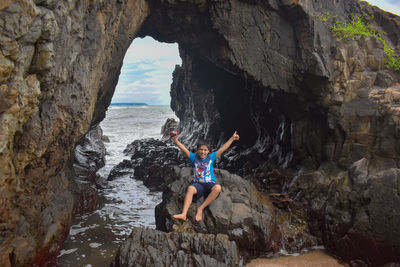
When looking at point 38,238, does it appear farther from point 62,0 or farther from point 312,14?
point 312,14

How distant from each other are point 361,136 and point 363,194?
3.54 m

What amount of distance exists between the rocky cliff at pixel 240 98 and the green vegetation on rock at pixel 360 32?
0.29 m

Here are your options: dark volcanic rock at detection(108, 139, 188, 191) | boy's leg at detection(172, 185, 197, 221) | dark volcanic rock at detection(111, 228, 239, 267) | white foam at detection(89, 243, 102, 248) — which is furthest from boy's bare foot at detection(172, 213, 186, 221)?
dark volcanic rock at detection(108, 139, 188, 191)

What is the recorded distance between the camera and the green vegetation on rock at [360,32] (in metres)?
10.9

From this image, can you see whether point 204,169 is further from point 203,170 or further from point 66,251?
point 66,251

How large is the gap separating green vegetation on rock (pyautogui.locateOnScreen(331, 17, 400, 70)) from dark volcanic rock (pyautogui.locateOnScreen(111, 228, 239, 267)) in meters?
8.35

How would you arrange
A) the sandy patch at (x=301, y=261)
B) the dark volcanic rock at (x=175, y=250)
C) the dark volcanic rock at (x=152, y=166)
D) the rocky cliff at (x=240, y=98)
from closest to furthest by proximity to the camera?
the rocky cliff at (x=240, y=98), the dark volcanic rock at (x=175, y=250), the sandy patch at (x=301, y=261), the dark volcanic rock at (x=152, y=166)

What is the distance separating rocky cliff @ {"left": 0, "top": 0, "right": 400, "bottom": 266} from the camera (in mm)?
5109

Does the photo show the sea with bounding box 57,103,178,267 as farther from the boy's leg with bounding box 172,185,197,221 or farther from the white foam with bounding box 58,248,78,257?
Result: the boy's leg with bounding box 172,185,197,221

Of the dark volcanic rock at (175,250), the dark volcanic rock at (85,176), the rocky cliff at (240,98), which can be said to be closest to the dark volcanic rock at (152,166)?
the dark volcanic rock at (85,176)

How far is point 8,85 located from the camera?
14.8 feet

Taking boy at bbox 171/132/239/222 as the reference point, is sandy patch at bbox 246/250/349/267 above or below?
below

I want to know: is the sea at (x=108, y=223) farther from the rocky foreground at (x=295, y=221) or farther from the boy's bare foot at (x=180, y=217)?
the boy's bare foot at (x=180, y=217)

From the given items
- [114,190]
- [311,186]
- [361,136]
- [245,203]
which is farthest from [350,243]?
[114,190]
